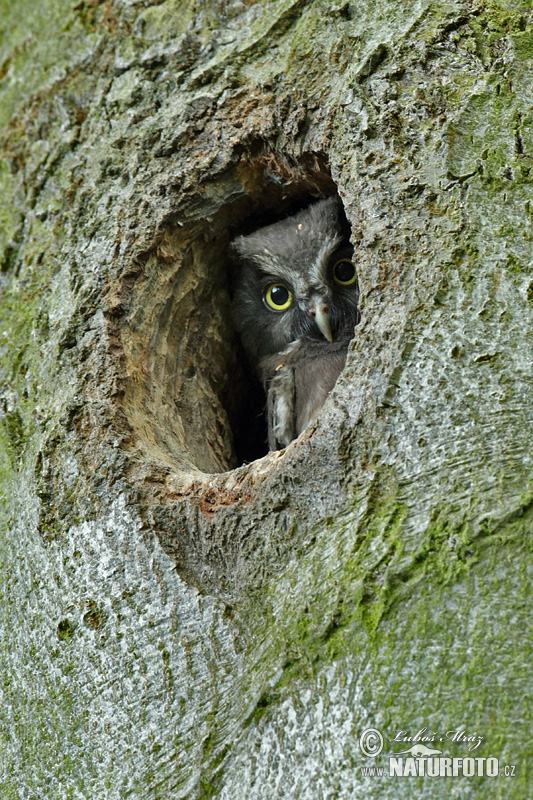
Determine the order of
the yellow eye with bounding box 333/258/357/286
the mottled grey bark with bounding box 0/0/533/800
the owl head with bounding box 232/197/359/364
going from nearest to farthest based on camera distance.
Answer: the mottled grey bark with bounding box 0/0/533/800
the owl head with bounding box 232/197/359/364
the yellow eye with bounding box 333/258/357/286

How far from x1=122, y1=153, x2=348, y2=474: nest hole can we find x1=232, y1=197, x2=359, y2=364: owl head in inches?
3.2

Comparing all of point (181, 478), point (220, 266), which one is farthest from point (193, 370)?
point (181, 478)

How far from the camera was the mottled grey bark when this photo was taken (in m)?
1.75

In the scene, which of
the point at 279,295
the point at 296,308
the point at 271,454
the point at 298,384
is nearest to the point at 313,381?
the point at 298,384

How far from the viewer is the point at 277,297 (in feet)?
12.6

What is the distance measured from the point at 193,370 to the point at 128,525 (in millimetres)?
1173

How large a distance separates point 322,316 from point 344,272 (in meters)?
0.33

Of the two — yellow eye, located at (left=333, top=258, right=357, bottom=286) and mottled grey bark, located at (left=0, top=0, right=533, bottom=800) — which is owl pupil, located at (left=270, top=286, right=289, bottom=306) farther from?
mottled grey bark, located at (left=0, top=0, right=533, bottom=800)

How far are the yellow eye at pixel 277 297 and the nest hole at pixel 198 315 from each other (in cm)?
21

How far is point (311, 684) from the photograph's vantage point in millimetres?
1797

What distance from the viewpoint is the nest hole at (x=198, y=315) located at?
2811 mm

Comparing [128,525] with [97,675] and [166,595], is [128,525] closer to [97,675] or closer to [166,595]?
[166,595]

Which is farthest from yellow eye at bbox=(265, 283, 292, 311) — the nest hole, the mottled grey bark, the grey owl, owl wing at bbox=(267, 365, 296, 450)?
the mottled grey bark

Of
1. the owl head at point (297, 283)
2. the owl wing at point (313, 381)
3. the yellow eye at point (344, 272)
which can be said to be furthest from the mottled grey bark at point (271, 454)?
the owl wing at point (313, 381)
